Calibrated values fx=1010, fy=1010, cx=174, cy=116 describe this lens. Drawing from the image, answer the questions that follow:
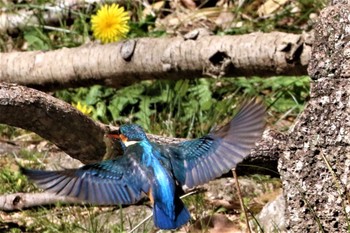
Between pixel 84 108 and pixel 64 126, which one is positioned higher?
pixel 64 126

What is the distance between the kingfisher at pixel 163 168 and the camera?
3.47 metres

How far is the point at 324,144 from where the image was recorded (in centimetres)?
355

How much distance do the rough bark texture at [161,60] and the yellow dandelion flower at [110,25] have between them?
264mm

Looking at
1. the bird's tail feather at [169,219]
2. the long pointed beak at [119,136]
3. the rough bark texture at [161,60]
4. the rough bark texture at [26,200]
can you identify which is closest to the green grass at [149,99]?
the rough bark texture at [26,200]

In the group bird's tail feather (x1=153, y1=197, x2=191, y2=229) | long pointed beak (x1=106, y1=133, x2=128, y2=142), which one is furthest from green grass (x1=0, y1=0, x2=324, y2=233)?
bird's tail feather (x1=153, y1=197, x2=191, y2=229)

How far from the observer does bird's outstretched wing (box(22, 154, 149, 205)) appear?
3436 mm

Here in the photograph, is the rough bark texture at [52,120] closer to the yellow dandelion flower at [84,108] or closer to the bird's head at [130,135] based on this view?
the bird's head at [130,135]

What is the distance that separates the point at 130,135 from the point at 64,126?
578 mm

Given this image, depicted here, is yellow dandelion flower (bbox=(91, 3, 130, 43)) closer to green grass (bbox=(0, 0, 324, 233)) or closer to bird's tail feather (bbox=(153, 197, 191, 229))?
green grass (bbox=(0, 0, 324, 233))

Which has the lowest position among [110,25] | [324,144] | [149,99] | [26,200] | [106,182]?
[26,200]

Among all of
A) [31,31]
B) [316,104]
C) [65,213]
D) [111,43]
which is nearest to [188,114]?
[111,43]

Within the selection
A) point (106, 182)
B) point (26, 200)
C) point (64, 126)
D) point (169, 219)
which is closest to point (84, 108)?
point (26, 200)

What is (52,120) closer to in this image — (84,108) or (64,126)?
(64,126)

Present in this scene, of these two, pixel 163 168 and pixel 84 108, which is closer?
pixel 163 168
